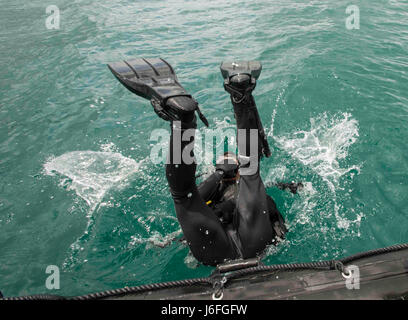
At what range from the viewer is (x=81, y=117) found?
19.6 feet

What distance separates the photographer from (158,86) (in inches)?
93.5

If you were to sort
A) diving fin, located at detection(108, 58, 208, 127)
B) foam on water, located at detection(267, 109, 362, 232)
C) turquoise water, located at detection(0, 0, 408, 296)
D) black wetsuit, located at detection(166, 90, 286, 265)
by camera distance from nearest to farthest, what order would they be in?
diving fin, located at detection(108, 58, 208, 127), black wetsuit, located at detection(166, 90, 286, 265), turquoise water, located at detection(0, 0, 408, 296), foam on water, located at detection(267, 109, 362, 232)

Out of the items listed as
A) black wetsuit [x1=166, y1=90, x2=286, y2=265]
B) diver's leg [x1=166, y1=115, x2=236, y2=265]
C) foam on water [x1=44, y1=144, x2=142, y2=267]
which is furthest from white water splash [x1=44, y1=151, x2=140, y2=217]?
diver's leg [x1=166, y1=115, x2=236, y2=265]

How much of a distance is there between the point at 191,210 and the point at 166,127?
11.2 ft

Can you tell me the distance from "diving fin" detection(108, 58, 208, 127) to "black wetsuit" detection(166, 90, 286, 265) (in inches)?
4.7

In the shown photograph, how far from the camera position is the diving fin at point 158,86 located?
2.16 m

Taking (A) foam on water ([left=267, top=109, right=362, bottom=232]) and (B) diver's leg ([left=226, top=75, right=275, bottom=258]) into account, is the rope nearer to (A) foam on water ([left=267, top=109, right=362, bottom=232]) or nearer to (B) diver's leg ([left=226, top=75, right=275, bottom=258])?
(B) diver's leg ([left=226, top=75, right=275, bottom=258])

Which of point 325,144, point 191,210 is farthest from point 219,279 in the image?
point 325,144

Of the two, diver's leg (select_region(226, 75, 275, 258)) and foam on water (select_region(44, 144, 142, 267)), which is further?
foam on water (select_region(44, 144, 142, 267))

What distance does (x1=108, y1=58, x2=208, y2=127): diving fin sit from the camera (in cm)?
216

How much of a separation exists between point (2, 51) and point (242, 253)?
9.07m

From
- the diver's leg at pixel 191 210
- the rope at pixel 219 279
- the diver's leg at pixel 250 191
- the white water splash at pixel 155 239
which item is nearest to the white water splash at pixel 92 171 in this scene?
the white water splash at pixel 155 239
